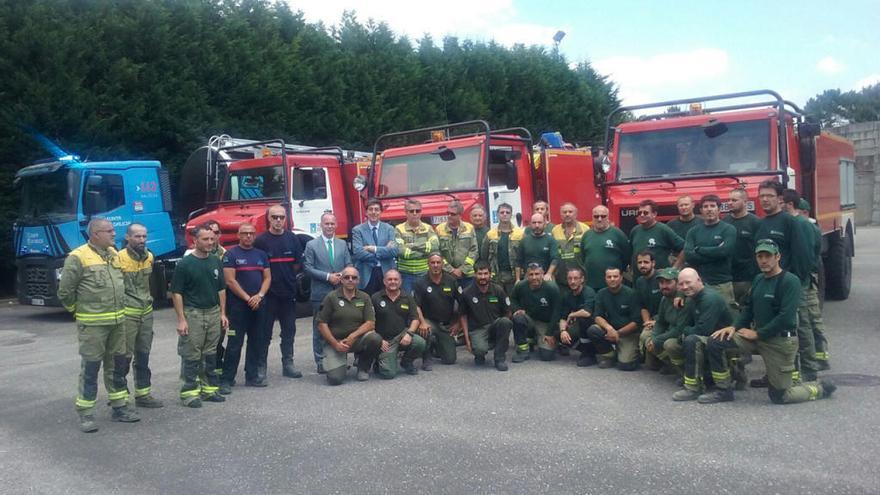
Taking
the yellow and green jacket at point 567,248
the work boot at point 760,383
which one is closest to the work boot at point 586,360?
the yellow and green jacket at point 567,248

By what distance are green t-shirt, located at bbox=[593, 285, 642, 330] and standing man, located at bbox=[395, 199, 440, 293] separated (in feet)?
6.67

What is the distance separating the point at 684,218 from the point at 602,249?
3.03ft

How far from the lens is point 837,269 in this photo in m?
11.8

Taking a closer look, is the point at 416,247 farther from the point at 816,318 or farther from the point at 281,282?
the point at 816,318

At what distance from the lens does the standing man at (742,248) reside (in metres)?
7.46

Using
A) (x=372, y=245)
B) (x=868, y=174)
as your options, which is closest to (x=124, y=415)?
(x=372, y=245)

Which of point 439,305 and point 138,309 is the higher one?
point 138,309

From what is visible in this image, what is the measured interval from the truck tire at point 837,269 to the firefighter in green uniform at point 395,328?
→ 6922mm

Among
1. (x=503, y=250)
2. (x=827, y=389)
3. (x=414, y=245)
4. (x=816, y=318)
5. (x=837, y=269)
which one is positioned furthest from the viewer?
(x=837, y=269)

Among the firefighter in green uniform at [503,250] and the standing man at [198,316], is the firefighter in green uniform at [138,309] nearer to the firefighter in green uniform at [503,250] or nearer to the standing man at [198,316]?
the standing man at [198,316]

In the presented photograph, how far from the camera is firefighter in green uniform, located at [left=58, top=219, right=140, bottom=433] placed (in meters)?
6.29

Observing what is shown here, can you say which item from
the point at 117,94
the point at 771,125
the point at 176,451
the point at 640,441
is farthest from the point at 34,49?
the point at 640,441

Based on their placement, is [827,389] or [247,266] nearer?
[827,389]

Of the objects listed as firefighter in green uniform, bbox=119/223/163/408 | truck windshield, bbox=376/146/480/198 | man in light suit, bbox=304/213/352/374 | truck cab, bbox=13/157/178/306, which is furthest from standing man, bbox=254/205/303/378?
truck cab, bbox=13/157/178/306
